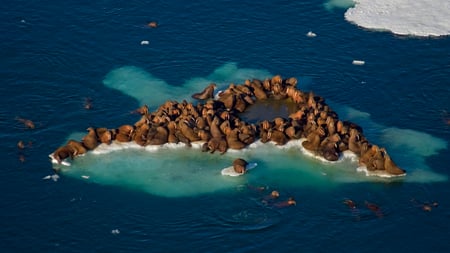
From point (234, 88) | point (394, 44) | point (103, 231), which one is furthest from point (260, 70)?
point (103, 231)

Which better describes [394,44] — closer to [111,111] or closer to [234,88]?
[234,88]

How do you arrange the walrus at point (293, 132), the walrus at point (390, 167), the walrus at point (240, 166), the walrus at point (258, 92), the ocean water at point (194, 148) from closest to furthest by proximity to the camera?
the ocean water at point (194, 148), the walrus at point (240, 166), the walrus at point (390, 167), the walrus at point (293, 132), the walrus at point (258, 92)

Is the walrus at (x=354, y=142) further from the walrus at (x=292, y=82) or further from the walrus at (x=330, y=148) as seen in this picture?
the walrus at (x=292, y=82)

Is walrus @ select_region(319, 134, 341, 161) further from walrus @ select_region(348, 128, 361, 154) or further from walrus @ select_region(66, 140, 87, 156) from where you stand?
walrus @ select_region(66, 140, 87, 156)

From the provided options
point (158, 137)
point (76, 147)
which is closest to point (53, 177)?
point (76, 147)

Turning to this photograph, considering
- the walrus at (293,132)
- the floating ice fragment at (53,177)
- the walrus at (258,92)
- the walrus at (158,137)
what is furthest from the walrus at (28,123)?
the walrus at (293,132)
